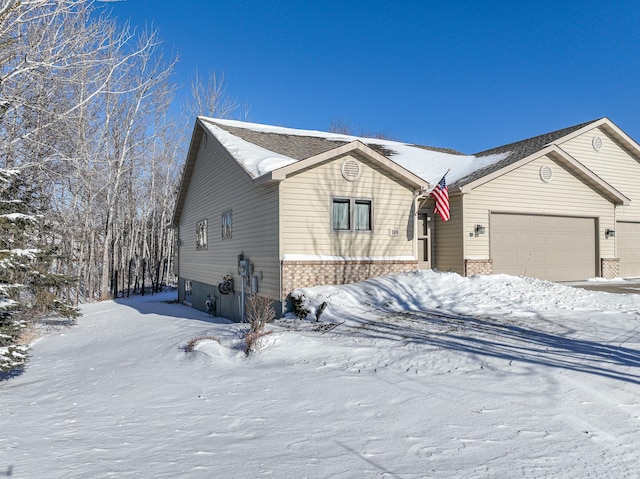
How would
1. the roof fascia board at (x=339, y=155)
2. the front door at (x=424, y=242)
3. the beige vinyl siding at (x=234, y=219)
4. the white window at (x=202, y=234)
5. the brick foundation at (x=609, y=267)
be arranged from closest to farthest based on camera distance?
1. the roof fascia board at (x=339, y=155)
2. the beige vinyl siding at (x=234, y=219)
3. the front door at (x=424, y=242)
4. the brick foundation at (x=609, y=267)
5. the white window at (x=202, y=234)

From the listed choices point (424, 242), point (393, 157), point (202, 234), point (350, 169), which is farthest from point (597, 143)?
point (202, 234)

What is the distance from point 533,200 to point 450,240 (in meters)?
3.20

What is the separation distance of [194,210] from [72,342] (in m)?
8.29

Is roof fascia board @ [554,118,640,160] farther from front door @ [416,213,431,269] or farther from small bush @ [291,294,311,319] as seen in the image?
small bush @ [291,294,311,319]

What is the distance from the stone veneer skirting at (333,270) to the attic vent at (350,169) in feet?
7.13

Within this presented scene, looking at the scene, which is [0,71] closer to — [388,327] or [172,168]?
[388,327]

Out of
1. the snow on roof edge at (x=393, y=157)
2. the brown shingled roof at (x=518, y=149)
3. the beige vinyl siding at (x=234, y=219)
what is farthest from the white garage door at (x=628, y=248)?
the beige vinyl siding at (x=234, y=219)

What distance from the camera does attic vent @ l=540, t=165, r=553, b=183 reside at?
15.8 meters

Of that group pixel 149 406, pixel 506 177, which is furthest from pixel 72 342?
pixel 506 177

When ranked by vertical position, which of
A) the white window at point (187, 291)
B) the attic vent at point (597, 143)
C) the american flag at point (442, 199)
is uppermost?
the attic vent at point (597, 143)

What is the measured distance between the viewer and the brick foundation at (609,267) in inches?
655

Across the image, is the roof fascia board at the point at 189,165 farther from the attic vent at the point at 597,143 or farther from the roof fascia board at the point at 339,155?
the attic vent at the point at 597,143

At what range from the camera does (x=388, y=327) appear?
852 cm

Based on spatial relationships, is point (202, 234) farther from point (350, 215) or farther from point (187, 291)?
point (350, 215)
